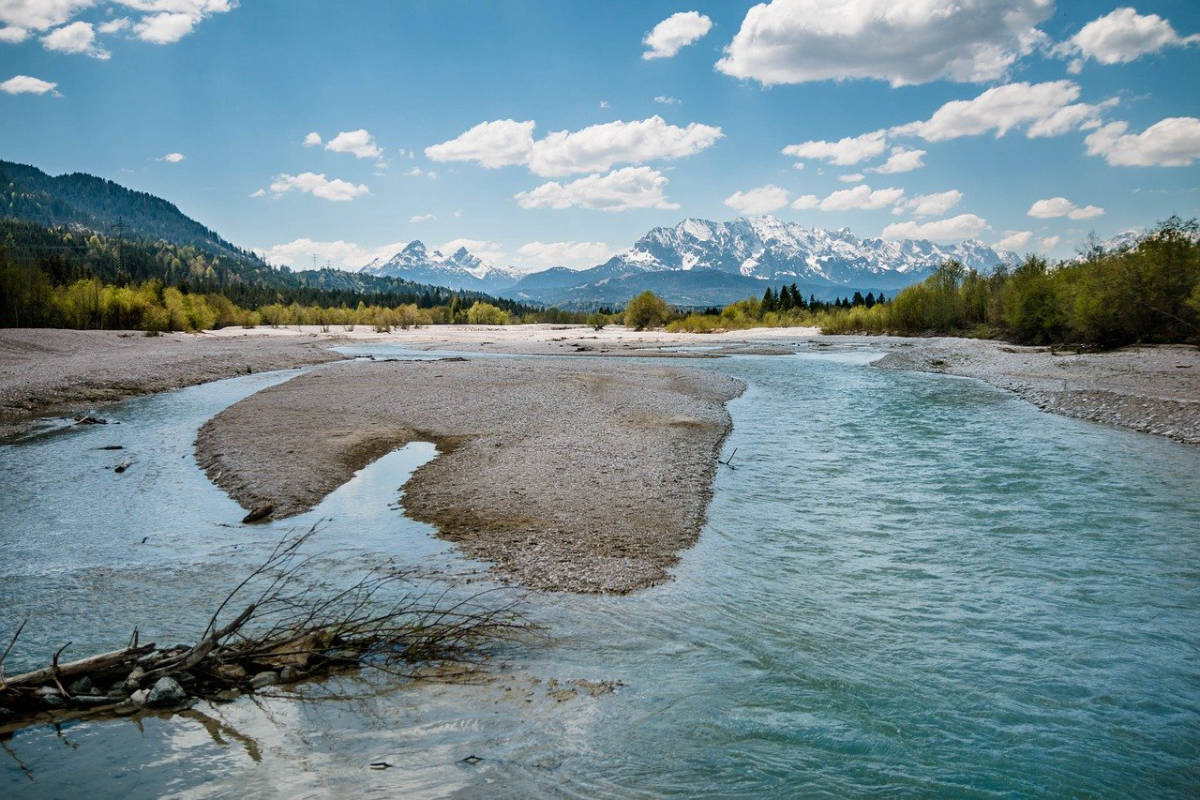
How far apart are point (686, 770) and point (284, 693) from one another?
170 inches

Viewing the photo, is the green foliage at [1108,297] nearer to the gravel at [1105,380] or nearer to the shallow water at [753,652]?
the gravel at [1105,380]

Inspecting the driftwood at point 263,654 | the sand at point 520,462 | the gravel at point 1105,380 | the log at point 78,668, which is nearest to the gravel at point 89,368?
the sand at point 520,462

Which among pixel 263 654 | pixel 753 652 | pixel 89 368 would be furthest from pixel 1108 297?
pixel 89 368

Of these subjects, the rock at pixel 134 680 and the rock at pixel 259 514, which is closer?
the rock at pixel 134 680

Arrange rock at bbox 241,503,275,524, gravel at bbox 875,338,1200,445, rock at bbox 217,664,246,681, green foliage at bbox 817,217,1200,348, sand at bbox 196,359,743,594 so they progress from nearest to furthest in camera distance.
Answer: rock at bbox 217,664,246,681 → sand at bbox 196,359,743,594 → rock at bbox 241,503,275,524 → gravel at bbox 875,338,1200,445 → green foliage at bbox 817,217,1200,348

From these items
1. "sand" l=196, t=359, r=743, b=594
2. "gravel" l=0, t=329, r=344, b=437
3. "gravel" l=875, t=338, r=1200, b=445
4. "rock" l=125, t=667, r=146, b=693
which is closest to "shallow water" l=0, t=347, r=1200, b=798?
"rock" l=125, t=667, r=146, b=693

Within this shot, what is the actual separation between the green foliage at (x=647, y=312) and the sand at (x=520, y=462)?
106 metres

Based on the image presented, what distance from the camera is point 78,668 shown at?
6391 mm

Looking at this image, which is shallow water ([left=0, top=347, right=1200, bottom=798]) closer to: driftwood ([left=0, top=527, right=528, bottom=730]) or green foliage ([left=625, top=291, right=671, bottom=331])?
driftwood ([left=0, top=527, right=528, bottom=730])

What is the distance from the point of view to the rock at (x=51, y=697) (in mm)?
6258

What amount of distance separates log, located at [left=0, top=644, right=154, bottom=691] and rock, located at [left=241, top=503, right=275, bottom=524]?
6.79 m

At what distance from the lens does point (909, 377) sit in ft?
153

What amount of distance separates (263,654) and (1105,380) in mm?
42177

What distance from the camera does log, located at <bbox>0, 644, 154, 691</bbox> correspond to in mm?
6160
